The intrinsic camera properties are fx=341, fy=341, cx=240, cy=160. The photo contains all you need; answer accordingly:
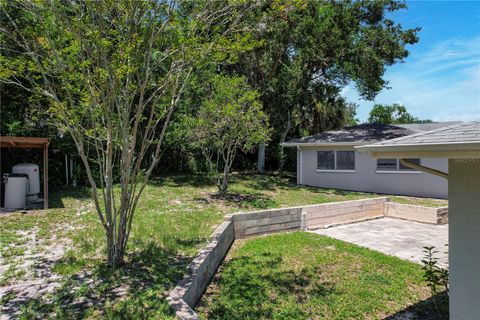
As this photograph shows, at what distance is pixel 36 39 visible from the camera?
4.83 metres

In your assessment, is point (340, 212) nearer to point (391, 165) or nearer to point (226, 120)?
point (226, 120)

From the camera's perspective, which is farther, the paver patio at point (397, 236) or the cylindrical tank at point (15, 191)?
the cylindrical tank at point (15, 191)

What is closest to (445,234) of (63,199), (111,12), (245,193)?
(245,193)

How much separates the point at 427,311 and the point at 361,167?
11178mm

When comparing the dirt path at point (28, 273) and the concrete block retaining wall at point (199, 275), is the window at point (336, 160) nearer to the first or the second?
the concrete block retaining wall at point (199, 275)

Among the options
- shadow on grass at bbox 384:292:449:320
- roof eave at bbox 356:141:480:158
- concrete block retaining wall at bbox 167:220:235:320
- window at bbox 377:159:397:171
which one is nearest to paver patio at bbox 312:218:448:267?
shadow on grass at bbox 384:292:449:320

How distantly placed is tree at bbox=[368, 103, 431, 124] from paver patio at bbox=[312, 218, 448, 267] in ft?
103

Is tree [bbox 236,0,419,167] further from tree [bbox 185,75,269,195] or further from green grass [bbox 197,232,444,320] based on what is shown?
green grass [bbox 197,232,444,320]

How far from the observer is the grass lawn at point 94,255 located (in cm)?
372

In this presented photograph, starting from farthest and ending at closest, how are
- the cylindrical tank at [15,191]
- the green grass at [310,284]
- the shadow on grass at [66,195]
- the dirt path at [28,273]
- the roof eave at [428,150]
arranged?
the shadow on grass at [66,195]
the cylindrical tank at [15,191]
the green grass at [310,284]
the dirt path at [28,273]
the roof eave at [428,150]

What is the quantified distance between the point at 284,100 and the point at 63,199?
38.1 ft

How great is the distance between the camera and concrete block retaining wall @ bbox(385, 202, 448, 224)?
32.9 feet

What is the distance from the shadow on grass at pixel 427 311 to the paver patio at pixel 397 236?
1.90 m

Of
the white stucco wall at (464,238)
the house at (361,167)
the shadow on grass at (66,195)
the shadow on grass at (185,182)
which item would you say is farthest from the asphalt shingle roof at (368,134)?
the white stucco wall at (464,238)
